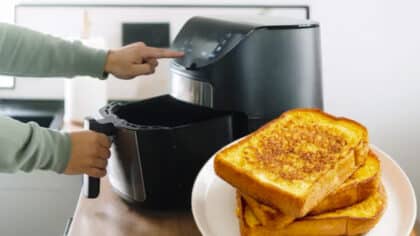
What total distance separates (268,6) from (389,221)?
2.46ft

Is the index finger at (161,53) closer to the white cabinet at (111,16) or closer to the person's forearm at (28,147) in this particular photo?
the person's forearm at (28,147)

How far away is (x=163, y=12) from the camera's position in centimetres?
133

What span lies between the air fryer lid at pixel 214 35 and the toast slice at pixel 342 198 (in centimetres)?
23

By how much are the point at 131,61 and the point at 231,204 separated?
337 mm

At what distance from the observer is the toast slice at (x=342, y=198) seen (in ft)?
2.15

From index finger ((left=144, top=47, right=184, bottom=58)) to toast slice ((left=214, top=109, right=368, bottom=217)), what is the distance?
20 cm

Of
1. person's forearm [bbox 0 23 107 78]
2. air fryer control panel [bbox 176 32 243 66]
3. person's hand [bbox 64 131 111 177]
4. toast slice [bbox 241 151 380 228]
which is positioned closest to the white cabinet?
person's forearm [bbox 0 23 107 78]

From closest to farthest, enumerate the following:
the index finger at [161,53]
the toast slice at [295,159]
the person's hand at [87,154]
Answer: the toast slice at [295,159], the person's hand at [87,154], the index finger at [161,53]

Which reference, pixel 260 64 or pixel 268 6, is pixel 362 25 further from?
pixel 260 64

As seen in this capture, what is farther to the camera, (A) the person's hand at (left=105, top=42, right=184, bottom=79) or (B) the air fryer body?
(A) the person's hand at (left=105, top=42, right=184, bottom=79)

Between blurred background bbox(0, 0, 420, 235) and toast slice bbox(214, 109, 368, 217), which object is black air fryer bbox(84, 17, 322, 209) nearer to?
toast slice bbox(214, 109, 368, 217)

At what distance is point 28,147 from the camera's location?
729mm

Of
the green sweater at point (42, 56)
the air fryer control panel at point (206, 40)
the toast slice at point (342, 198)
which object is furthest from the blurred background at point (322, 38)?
the toast slice at point (342, 198)

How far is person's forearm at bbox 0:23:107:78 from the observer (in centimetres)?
96
